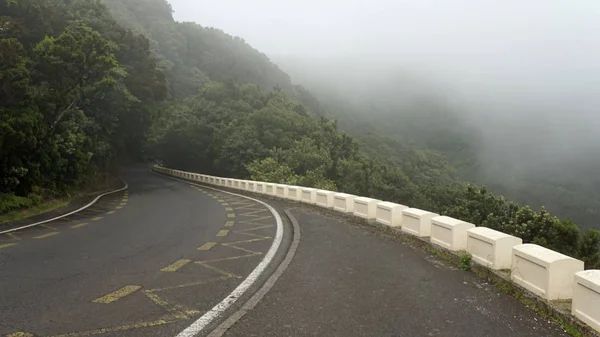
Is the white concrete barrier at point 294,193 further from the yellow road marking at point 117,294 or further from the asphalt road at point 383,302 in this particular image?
the yellow road marking at point 117,294

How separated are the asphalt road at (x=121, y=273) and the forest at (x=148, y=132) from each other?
6.67 metres

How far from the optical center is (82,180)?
26203 millimetres

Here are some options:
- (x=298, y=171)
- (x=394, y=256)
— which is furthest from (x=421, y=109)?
(x=394, y=256)

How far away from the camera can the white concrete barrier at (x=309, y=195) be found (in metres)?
16.4

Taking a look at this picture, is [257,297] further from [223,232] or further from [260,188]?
[260,188]

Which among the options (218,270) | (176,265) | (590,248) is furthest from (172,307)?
(590,248)

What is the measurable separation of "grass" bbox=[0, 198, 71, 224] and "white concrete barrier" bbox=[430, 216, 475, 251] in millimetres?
11764

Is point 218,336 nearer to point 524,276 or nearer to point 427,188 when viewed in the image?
point 524,276

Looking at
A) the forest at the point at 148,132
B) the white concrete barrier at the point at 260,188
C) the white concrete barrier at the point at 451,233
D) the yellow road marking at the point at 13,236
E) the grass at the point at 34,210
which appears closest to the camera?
the white concrete barrier at the point at 451,233

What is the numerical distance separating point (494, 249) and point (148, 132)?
5110cm

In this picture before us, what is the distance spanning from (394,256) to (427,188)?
111 feet

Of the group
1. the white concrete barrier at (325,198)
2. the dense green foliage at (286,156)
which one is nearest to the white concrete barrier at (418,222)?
the white concrete barrier at (325,198)

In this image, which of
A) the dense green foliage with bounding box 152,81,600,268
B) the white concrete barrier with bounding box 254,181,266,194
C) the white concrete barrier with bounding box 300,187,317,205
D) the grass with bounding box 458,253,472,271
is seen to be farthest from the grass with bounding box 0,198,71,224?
the dense green foliage with bounding box 152,81,600,268

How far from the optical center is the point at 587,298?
4.39 m
